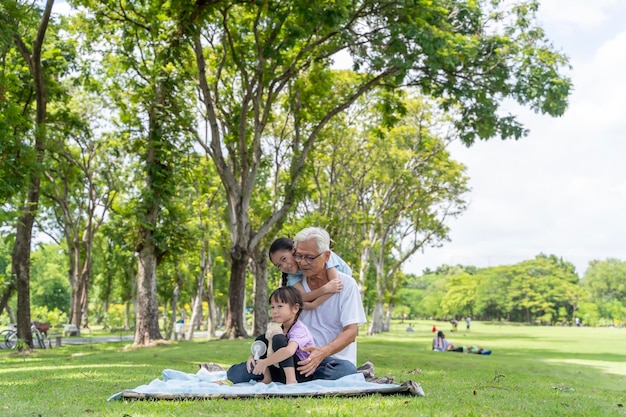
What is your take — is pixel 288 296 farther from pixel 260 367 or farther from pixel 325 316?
pixel 260 367

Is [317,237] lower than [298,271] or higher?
higher

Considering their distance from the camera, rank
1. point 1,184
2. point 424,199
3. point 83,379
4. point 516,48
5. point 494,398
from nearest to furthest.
Answer: point 494,398 < point 83,379 < point 1,184 < point 516,48 < point 424,199

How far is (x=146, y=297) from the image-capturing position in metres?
18.5

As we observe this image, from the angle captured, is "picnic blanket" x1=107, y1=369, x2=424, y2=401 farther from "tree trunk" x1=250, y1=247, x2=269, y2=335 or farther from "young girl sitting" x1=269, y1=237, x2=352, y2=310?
"tree trunk" x1=250, y1=247, x2=269, y2=335

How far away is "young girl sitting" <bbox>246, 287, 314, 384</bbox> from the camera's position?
5.87m

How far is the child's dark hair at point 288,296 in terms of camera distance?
233 inches

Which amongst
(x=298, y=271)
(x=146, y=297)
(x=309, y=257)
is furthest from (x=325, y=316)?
(x=146, y=297)

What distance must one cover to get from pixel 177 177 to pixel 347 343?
1429 cm

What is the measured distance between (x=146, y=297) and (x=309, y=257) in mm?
13286

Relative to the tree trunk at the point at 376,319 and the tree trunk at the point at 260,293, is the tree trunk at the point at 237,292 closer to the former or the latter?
the tree trunk at the point at 260,293

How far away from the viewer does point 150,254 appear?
739 inches

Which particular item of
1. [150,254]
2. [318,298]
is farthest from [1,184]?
[150,254]

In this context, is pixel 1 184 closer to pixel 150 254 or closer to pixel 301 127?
pixel 150 254

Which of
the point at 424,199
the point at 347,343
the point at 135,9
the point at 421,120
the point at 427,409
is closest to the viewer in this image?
the point at 427,409
